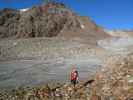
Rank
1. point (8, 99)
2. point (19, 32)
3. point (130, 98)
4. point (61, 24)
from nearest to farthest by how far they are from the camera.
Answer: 1. point (130, 98)
2. point (8, 99)
3. point (19, 32)
4. point (61, 24)

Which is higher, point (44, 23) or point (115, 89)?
point (44, 23)

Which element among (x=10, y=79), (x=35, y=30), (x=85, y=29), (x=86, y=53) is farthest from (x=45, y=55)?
(x=85, y=29)

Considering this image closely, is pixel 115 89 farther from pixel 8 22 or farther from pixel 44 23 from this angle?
pixel 44 23

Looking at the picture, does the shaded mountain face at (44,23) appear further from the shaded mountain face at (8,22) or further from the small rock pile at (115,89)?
the small rock pile at (115,89)

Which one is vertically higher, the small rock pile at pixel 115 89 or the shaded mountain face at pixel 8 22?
the shaded mountain face at pixel 8 22

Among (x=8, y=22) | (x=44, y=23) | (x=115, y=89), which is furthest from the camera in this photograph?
(x=44, y=23)

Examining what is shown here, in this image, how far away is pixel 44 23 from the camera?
276ft

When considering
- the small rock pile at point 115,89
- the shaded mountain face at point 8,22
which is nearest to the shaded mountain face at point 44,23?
the shaded mountain face at point 8,22

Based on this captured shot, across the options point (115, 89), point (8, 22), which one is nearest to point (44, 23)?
point (8, 22)

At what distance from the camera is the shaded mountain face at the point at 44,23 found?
3145 inches

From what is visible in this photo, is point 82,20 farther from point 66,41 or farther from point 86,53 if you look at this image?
point 86,53

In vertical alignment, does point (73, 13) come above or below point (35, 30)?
above

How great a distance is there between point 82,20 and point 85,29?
5.65m

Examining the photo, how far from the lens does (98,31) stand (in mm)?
89562
